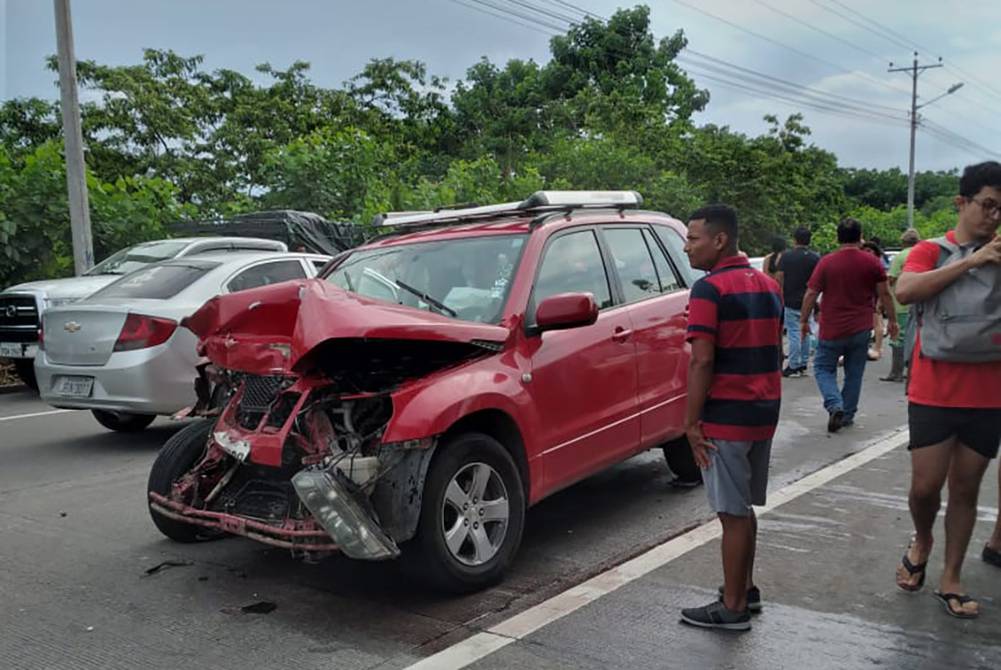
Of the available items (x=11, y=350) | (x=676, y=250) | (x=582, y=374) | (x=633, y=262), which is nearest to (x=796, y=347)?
(x=676, y=250)

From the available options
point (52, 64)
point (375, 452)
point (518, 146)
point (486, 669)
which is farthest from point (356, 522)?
point (518, 146)

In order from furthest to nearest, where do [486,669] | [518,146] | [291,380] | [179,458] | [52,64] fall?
[518,146]
[52,64]
[179,458]
[291,380]
[486,669]

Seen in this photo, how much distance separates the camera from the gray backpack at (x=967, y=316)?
151 inches

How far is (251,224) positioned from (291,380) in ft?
36.6

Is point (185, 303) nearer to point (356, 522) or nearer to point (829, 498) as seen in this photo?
point (356, 522)

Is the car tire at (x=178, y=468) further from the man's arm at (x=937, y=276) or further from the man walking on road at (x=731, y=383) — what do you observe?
the man's arm at (x=937, y=276)

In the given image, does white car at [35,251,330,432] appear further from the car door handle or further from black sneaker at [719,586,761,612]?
black sneaker at [719,586,761,612]

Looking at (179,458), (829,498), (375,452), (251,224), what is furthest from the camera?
(251,224)

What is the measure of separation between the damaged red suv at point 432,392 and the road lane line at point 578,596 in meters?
0.34

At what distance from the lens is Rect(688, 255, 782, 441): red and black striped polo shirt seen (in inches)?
145

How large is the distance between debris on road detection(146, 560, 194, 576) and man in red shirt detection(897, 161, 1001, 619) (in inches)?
145

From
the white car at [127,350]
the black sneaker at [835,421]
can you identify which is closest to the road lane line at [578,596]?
the black sneaker at [835,421]

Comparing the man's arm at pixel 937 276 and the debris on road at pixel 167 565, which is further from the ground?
the man's arm at pixel 937 276

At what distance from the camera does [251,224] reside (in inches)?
590
